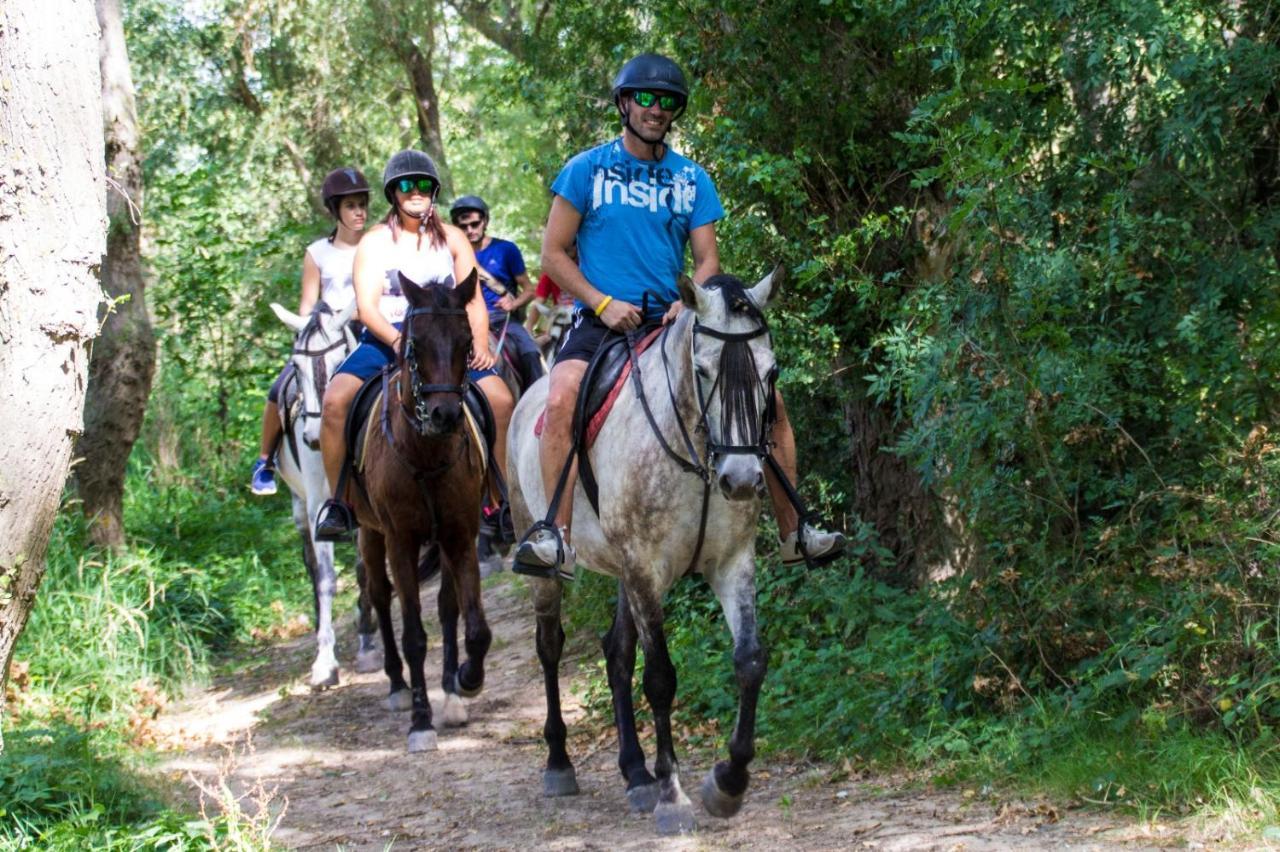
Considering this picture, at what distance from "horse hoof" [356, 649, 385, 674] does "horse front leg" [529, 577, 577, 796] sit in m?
3.88

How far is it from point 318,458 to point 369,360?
1.82m

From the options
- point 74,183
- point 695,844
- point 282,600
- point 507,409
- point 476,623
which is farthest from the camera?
point 282,600

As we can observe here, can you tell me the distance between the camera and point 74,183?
5.25 metres

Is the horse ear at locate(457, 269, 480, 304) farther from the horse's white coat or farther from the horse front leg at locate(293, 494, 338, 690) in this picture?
the horse front leg at locate(293, 494, 338, 690)

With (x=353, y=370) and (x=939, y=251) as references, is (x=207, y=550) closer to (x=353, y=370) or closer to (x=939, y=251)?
(x=353, y=370)

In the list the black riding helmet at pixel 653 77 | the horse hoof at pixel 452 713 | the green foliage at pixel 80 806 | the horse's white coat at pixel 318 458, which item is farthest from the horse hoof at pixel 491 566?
the black riding helmet at pixel 653 77

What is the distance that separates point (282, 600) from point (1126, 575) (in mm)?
9315

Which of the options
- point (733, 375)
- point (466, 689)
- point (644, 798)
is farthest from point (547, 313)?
point (733, 375)

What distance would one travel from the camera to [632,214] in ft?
22.8

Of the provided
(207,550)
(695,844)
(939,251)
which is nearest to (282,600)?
(207,550)

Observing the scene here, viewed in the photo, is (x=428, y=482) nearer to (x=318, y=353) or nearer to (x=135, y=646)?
(x=318, y=353)

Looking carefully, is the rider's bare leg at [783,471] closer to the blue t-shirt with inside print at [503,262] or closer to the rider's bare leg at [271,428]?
the blue t-shirt with inside print at [503,262]

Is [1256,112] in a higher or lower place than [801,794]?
higher

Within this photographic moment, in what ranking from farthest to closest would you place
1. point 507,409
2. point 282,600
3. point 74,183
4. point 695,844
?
point 282,600
point 507,409
point 695,844
point 74,183
